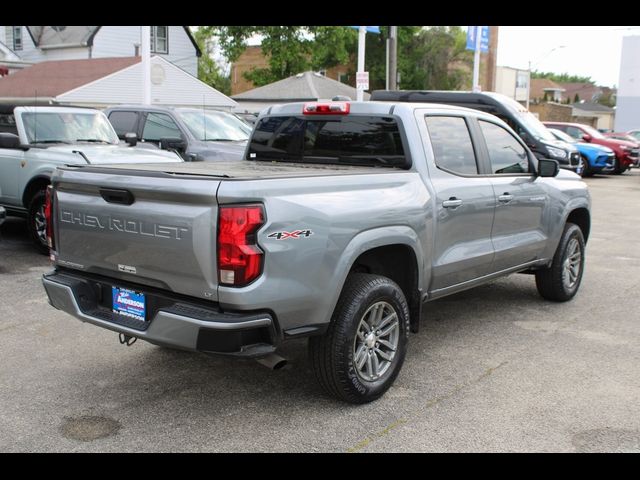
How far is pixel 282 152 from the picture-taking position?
579cm

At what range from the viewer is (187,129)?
11852 mm

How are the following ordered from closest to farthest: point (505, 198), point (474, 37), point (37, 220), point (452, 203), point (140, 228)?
point (140, 228)
point (452, 203)
point (505, 198)
point (37, 220)
point (474, 37)

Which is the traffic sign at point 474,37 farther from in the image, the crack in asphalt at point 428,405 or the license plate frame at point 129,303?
the license plate frame at point 129,303

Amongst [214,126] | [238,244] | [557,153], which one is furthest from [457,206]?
[557,153]

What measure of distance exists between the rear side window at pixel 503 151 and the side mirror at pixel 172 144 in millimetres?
6602

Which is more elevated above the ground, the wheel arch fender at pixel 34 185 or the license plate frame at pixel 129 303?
the wheel arch fender at pixel 34 185

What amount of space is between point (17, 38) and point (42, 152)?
1339 inches

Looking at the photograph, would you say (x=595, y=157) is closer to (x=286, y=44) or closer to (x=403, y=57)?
(x=286, y=44)

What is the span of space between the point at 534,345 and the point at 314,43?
4013 cm

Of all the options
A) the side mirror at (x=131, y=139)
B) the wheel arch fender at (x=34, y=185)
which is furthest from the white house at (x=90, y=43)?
the wheel arch fender at (x=34, y=185)

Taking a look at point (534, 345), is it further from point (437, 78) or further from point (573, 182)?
point (437, 78)

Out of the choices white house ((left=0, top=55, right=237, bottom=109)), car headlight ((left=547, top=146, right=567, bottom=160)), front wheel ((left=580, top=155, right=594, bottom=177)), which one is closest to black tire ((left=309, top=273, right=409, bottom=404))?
car headlight ((left=547, top=146, right=567, bottom=160))

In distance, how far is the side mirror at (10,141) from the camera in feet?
28.4
